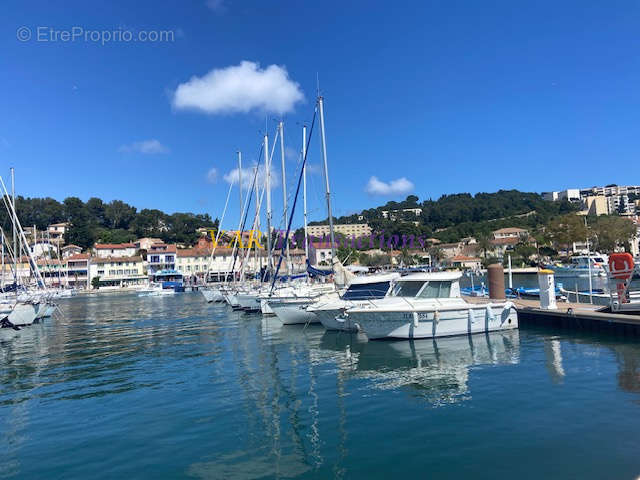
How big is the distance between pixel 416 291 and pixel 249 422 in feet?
44.8

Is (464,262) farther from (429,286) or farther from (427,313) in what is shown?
(427,313)

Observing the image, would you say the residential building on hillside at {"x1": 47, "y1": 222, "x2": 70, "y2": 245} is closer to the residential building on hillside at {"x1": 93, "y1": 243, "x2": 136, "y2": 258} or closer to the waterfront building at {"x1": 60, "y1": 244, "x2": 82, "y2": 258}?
the waterfront building at {"x1": 60, "y1": 244, "x2": 82, "y2": 258}

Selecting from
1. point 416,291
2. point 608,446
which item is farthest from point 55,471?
point 416,291

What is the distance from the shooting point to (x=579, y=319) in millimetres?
24172

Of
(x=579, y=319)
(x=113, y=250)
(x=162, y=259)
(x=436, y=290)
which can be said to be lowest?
(x=579, y=319)

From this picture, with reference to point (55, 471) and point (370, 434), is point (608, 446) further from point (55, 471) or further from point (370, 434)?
point (55, 471)

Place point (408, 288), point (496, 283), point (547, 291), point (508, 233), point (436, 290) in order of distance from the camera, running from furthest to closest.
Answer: point (508, 233) → point (496, 283) → point (547, 291) → point (408, 288) → point (436, 290)

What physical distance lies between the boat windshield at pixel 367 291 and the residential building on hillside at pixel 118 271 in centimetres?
11633

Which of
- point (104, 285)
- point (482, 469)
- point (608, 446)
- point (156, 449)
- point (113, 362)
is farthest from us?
point (104, 285)

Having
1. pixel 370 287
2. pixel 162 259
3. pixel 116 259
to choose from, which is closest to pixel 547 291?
pixel 370 287

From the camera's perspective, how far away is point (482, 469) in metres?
9.02

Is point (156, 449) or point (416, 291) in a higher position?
point (416, 291)

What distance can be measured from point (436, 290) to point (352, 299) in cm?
479

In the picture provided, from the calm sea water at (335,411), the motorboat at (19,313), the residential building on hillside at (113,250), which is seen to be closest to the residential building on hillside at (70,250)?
the residential building on hillside at (113,250)
